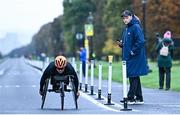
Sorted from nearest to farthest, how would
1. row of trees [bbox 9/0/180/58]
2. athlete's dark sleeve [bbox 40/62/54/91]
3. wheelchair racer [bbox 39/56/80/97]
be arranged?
wheelchair racer [bbox 39/56/80/97], athlete's dark sleeve [bbox 40/62/54/91], row of trees [bbox 9/0/180/58]

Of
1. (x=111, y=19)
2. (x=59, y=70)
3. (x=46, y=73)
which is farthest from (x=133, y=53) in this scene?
(x=111, y=19)

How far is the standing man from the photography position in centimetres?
1817

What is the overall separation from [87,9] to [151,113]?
383 ft

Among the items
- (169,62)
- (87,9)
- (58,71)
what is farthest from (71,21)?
(58,71)

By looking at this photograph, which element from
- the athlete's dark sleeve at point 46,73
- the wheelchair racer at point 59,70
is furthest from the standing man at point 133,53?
the athlete's dark sleeve at point 46,73

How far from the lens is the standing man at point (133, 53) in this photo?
18.2m

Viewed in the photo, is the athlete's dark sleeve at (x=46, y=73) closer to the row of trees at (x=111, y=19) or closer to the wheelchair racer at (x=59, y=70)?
the wheelchair racer at (x=59, y=70)

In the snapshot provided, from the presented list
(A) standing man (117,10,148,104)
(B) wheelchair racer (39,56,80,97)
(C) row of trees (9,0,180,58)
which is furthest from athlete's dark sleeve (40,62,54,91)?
(C) row of trees (9,0,180,58)

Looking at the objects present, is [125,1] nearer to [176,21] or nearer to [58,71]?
[176,21]

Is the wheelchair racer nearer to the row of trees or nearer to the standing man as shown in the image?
the standing man

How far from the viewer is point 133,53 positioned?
1816 cm

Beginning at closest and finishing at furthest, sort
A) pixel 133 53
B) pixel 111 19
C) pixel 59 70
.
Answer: pixel 59 70
pixel 133 53
pixel 111 19

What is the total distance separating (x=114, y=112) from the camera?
15.6 m

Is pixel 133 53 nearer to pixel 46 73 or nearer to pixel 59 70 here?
pixel 59 70
